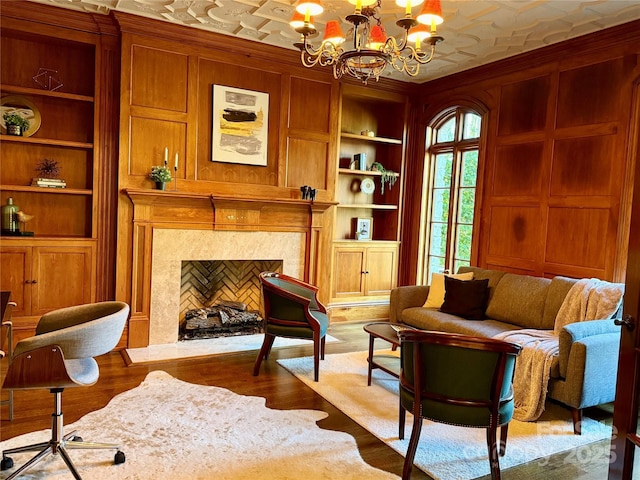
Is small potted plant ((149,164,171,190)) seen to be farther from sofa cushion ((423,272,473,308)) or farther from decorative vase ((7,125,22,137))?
sofa cushion ((423,272,473,308))

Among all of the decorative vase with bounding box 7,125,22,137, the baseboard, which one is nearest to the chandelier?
the decorative vase with bounding box 7,125,22,137

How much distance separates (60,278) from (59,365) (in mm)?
2642

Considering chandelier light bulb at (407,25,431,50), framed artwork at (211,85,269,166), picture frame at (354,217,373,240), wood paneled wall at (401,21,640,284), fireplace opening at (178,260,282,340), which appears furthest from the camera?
picture frame at (354,217,373,240)

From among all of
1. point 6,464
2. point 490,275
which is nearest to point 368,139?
point 490,275

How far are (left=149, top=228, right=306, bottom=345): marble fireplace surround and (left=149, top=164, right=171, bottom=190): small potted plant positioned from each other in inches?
18.1

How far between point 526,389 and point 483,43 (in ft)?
11.0

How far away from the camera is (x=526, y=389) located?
133 inches

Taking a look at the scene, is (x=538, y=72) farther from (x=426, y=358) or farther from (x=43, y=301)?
(x=43, y=301)

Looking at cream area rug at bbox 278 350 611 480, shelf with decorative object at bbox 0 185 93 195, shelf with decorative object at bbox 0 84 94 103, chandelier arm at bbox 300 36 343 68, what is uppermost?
chandelier arm at bbox 300 36 343 68

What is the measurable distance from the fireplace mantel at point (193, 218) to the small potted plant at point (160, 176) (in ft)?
0.37

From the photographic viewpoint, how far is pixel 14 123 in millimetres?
4371

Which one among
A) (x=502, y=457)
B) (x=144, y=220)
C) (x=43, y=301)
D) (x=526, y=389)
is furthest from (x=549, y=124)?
(x=43, y=301)

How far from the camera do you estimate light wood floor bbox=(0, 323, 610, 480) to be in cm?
270

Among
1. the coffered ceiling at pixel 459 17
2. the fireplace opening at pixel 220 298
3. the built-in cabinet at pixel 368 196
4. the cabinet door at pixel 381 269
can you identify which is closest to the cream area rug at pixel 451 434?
the fireplace opening at pixel 220 298
